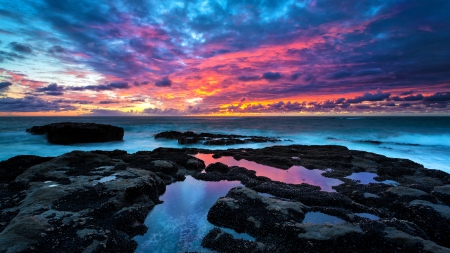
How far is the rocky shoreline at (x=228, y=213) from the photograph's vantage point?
5219 mm

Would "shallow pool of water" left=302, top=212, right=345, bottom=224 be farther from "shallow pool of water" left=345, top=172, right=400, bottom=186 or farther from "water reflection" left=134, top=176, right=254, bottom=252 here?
"shallow pool of water" left=345, top=172, right=400, bottom=186

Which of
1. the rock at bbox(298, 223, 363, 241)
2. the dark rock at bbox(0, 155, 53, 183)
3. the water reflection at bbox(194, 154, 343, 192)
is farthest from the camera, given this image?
the water reflection at bbox(194, 154, 343, 192)

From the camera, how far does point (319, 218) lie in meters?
6.86

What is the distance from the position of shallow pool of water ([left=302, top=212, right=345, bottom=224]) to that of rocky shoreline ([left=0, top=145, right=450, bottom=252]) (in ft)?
0.42

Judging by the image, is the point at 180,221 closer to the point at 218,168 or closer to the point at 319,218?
the point at 319,218

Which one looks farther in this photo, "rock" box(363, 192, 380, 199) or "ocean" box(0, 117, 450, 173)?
"ocean" box(0, 117, 450, 173)

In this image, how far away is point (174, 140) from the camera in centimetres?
3394

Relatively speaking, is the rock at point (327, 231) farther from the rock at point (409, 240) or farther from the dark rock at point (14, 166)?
the dark rock at point (14, 166)

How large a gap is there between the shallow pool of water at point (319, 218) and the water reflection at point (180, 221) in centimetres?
212

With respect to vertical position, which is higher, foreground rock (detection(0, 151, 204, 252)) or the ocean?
foreground rock (detection(0, 151, 204, 252))

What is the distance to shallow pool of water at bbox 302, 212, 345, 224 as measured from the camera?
261 inches

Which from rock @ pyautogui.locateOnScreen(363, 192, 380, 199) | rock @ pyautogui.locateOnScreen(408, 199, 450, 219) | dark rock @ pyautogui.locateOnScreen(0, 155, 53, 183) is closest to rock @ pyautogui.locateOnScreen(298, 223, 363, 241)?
rock @ pyautogui.locateOnScreen(408, 199, 450, 219)

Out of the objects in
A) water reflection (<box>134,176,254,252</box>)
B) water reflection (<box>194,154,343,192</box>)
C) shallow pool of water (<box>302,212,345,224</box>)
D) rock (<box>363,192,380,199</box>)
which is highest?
rock (<box>363,192,380,199</box>)

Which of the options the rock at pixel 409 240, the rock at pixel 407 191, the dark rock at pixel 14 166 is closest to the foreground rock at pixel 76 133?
the dark rock at pixel 14 166
